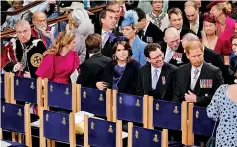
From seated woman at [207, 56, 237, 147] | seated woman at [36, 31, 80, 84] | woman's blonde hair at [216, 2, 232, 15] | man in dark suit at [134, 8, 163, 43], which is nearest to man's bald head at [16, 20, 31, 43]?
seated woman at [36, 31, 80, 84]

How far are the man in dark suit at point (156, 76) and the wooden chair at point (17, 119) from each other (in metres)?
1.23

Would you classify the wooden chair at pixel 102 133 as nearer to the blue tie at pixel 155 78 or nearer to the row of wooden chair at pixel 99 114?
the row of wooden chair at pixel 99 114

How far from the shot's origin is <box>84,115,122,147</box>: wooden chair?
9.23 meters

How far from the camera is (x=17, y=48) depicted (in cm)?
1134

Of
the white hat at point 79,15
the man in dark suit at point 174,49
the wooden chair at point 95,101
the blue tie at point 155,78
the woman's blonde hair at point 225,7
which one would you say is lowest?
the wooden chair at point 95,101

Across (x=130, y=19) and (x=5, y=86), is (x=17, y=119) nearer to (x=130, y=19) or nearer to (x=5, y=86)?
(x=5, y=86)

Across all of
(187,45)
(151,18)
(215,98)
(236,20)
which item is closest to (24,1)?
(151,18)

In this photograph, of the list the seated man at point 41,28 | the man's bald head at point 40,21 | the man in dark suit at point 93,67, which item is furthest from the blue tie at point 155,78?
the man's bald head at point 40,21

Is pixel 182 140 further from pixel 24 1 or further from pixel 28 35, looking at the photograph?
pixel 24 1

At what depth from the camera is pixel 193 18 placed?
A: 12.1 meters

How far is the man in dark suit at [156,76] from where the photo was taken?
32.9 feet

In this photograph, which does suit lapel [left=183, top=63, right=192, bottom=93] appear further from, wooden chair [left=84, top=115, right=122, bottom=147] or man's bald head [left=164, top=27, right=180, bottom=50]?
wooden chair [left=84, top=115, right=122, bottom=147]

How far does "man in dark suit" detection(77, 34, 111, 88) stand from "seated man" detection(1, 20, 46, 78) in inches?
33.5

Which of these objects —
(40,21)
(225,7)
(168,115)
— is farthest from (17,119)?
(225,7)
